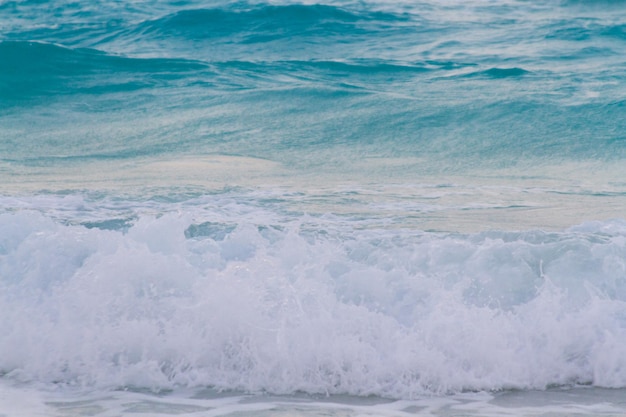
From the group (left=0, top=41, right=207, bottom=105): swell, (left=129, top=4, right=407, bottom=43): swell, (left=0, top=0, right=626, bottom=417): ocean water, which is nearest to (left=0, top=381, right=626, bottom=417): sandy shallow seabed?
(left=0, top=0, right=626, bottom=417): ocean water

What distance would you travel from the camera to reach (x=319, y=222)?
6266 millimetres

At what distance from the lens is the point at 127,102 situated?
12.1 m

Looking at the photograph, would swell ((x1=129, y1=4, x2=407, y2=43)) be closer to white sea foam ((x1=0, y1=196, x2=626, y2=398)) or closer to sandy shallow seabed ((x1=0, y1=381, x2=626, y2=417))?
white sea foam ((x1=0, y1=196, x2=626, y2=398))

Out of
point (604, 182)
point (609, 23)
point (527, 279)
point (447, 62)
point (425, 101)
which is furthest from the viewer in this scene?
point (609, 23)

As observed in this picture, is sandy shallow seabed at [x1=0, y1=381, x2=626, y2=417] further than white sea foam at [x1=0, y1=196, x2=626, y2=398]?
No

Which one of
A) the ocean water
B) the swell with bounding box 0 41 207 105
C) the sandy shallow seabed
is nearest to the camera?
the sandy shallow seabed

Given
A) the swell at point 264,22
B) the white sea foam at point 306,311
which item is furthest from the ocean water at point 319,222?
the swell at point 264,22

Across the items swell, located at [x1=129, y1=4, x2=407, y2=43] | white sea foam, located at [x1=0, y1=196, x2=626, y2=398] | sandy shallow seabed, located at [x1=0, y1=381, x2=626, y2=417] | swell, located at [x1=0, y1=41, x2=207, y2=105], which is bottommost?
sandy shallow seabed, located at [x1=0, y1=381, x2=626, y2=417]

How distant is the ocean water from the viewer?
13.2 feet

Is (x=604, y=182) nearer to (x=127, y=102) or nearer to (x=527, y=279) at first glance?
(x=527, y=279)

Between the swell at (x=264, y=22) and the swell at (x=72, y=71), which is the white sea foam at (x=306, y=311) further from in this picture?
the swell at (x=264, y=22)

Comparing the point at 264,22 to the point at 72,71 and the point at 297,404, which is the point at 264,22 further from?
the point at 297,404

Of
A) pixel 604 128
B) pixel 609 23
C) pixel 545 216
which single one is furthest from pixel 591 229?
pixel 609 23

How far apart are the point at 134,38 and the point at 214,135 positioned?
18.6 feet
